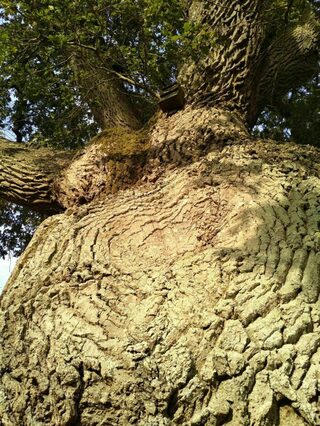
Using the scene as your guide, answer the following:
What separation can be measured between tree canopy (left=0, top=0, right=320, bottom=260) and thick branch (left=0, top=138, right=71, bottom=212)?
2.70ft

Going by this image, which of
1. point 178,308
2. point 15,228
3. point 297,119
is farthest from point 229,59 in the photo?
point 15,228

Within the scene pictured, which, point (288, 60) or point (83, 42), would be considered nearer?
point (83, 42)

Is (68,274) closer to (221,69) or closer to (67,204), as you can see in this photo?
(67,204)

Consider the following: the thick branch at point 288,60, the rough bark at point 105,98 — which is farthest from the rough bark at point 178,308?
the rough bark at point 105,98

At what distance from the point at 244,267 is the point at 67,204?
6.75 ft

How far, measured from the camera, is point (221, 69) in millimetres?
4457

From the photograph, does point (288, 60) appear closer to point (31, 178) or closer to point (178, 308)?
point (31, 178)

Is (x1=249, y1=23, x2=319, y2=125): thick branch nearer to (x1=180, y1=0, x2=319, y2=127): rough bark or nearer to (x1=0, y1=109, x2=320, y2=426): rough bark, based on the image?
(x1=180, y1=0, x2=319, y2=127): rough bark

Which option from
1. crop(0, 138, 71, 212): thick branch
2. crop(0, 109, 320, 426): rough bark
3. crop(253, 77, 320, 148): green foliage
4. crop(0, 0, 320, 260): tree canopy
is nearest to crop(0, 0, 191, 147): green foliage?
crop(0, 0, 320, 260): tree canopy

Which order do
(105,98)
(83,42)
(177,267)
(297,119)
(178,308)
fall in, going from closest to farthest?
(178,308) → (177,267) → (83,42) → (105,98) → (297,119)

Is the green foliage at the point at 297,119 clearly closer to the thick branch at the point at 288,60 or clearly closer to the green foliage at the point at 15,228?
the thick branch at the point at 288,60

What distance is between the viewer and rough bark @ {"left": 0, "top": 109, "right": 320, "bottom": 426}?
1.92 meters

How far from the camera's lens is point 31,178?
14.0ft

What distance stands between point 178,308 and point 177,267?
333 millimetres
